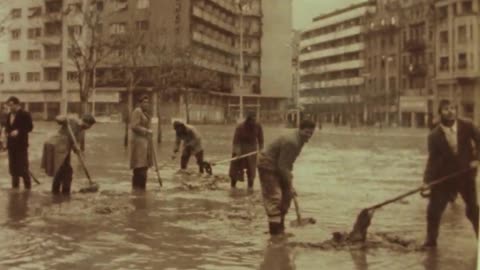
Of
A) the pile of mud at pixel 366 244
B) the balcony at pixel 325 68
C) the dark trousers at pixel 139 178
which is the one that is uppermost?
the balcony at pixel 325 68

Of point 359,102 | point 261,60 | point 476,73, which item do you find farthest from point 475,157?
point 261,60

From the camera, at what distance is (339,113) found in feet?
41.9

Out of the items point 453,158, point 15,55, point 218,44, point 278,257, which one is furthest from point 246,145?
point 453,158

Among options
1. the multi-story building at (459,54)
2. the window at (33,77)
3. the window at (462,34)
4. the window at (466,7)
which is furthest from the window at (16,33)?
the window at (466,7)

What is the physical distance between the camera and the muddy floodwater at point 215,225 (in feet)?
21.3

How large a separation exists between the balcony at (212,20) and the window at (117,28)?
2271 mm

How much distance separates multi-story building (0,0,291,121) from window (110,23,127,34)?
0.07 metres

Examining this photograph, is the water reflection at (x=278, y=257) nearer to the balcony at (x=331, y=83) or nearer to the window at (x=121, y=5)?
the balcony at (x=331, y=83)

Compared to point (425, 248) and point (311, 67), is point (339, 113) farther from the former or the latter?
point (425, 248)

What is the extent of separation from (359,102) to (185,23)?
136 inches

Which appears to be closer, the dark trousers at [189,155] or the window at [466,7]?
the window at [466,7]

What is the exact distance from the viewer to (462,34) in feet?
19.7

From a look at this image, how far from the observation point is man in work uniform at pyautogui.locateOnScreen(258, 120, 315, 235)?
7.57 m

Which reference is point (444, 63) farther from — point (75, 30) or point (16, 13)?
point (75, 30)
